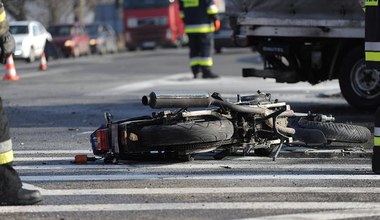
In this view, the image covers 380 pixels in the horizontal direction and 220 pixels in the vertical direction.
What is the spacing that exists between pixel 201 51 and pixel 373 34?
12609 mm

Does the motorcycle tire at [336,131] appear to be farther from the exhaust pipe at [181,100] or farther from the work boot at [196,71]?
the work boot at [196,71]

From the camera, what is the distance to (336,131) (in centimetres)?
924

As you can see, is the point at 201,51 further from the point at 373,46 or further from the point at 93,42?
the point at 93,42

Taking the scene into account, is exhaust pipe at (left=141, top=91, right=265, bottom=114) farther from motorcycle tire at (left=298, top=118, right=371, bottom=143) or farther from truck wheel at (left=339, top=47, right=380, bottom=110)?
truck wheel at (left=339, top=47, right=380, bottom=110)

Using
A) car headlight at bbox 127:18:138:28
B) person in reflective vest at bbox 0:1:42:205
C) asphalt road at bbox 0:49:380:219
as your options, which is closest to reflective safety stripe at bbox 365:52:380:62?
asphalt road at bbox 0:49:380:219

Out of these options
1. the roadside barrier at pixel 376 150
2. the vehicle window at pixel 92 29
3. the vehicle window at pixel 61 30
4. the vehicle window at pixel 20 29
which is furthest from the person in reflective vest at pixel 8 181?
the vehicle window at pixel 92 29

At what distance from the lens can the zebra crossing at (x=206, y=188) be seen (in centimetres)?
650

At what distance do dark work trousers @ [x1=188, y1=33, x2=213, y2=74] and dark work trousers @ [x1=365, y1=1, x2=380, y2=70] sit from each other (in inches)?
482

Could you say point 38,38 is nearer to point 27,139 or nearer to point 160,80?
point 160,80

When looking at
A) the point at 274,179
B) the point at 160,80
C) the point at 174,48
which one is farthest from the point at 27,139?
the point at 174,48

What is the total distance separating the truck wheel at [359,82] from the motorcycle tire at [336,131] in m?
3.54

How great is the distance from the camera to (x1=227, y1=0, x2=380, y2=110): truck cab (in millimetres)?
12945

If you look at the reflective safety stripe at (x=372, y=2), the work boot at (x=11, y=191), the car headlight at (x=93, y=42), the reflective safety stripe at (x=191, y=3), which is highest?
the reflective safety stripe at (x=372, y=2)

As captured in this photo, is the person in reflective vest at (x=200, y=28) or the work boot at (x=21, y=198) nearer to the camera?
the work boot at (x=21, y=198)
